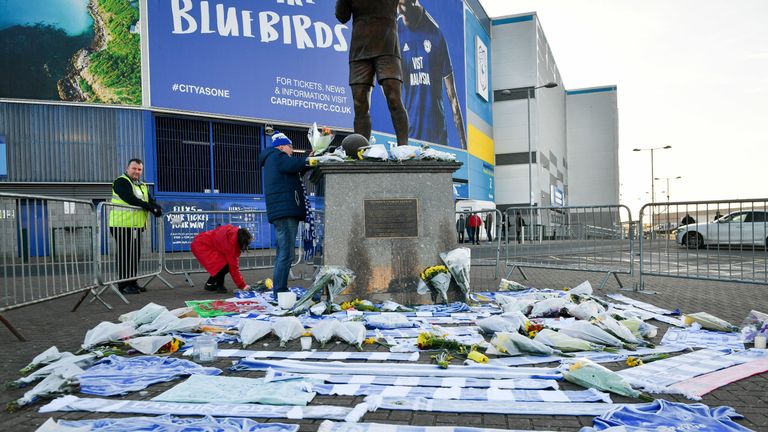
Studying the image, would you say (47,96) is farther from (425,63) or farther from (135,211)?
(425,63)

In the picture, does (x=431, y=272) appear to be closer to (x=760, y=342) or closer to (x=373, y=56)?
(x=373, y=56)

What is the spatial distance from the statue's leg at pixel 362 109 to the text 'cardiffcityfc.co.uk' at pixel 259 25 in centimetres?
1467

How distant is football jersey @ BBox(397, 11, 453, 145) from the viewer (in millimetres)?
31812

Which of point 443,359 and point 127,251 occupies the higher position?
point 127,251

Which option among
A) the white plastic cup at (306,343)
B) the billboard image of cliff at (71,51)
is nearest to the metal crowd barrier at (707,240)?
the white plastic cup at (306,343)

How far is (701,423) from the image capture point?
260cm

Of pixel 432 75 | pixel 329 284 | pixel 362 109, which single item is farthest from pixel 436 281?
pixel 432 75

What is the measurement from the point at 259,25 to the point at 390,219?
17617 millimetres

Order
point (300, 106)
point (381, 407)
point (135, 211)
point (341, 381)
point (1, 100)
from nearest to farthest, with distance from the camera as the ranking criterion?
1. point (381, 407)
2. point (341, 381)
3. point (135, 211)
4. point (1, 100)
5. point (300, 106)

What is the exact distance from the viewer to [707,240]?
707 cm

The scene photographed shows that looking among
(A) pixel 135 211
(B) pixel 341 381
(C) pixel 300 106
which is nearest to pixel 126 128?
(C) pixel 300 106

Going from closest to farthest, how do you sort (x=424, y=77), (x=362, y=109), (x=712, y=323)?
(x=712, y=323), (x=362, y=109), (x=424, y=77)

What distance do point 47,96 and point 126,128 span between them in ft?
7.86

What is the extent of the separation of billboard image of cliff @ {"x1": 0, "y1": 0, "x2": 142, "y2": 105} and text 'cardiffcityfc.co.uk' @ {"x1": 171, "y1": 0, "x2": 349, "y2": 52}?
5.85ft
